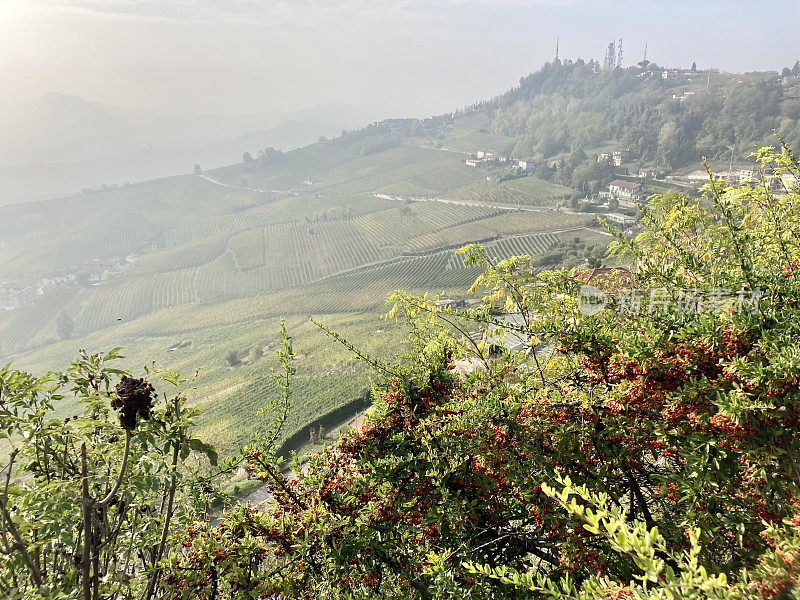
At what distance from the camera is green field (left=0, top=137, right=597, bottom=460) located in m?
44.6

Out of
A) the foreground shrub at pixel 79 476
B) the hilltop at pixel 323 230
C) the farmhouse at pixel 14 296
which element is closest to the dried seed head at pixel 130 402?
the foreground shrub at pixel 79 476

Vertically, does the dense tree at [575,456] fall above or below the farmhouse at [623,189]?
above

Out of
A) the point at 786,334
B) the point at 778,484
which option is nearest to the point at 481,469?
the point at 778,484

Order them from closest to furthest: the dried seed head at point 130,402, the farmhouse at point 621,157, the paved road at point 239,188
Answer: the dried seed head at point 130,402 < the farmhouse at point 621,157 < the paved road at point 239,188

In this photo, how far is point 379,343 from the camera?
38219 mm

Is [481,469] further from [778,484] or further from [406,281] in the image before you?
[406,281]

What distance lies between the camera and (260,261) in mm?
91188

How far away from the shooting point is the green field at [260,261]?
44.6 metres

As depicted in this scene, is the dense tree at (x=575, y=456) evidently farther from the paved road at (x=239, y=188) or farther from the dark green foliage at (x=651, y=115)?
the paved road at (x=239, y=188)

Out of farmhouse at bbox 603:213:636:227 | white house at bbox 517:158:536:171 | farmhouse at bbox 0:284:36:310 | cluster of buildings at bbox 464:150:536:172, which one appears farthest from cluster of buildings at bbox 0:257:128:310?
farmhouse at bbox 603:213:636:227

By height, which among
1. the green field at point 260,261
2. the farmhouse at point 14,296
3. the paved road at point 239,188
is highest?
the paved road at point 239,188

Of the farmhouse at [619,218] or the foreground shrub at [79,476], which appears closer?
the foreground shrub at [79,476]

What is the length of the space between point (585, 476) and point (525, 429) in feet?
1.34

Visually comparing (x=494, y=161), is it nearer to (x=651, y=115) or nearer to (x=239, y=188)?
(x=651, y=115)
